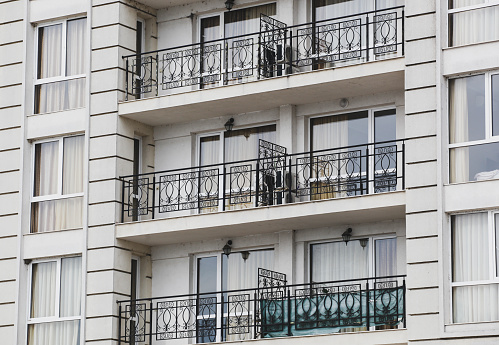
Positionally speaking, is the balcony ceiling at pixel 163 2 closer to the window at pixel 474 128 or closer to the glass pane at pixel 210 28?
the glass pane at pixel 210 28

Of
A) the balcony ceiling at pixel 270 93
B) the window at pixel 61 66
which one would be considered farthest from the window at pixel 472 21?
the window at pixel 61 66

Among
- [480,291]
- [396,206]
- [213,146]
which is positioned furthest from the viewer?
[213,146]

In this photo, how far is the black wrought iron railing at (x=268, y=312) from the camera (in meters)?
25.7

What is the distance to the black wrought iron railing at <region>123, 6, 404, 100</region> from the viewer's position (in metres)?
27.4

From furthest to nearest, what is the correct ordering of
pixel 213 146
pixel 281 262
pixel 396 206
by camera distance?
1. pixel 213 146
2. pixel 281 262
3. pixel 396 206

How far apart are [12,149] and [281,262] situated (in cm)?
672

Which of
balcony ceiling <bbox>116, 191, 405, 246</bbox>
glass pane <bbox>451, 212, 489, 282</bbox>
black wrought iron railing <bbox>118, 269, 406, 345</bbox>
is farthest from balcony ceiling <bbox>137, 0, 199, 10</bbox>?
glass pane <bbox>451, 212, 489, 282</bbox>

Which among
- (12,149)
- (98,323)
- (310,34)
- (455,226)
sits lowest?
(98,323)

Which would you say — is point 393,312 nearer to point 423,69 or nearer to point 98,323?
point 423,69

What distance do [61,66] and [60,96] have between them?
0.67 metres

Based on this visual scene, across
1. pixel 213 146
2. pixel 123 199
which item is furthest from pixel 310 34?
pixel 123 199

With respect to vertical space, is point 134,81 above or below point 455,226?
above

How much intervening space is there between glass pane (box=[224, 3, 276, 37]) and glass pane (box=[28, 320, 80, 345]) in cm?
707

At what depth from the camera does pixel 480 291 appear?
24125 millimetres
